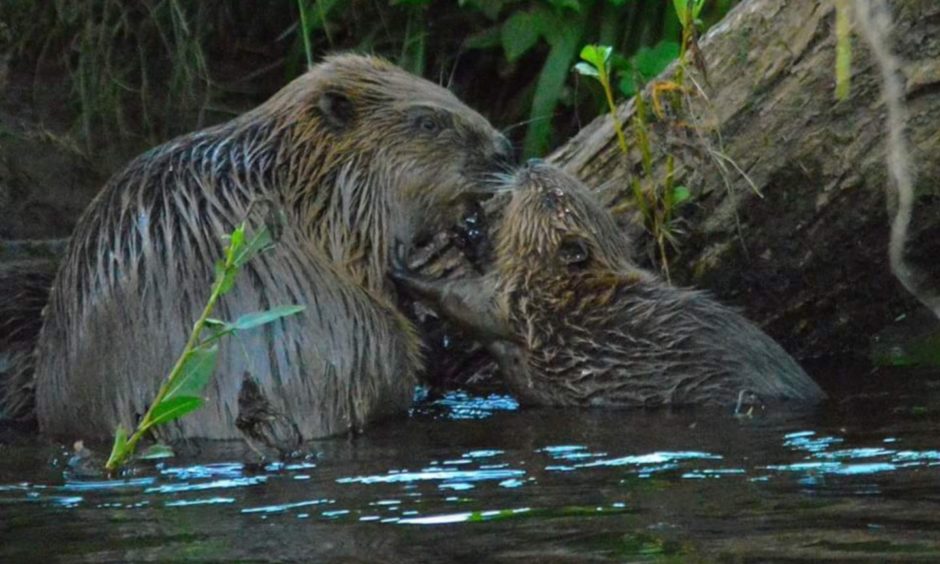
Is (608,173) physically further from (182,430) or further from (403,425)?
(182,430)

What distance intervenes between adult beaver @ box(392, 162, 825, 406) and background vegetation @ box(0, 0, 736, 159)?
1468 millimetres

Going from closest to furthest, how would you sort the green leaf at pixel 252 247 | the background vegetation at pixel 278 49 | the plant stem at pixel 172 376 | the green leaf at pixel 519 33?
the plant stem at pixel 172 376
the green leaf at pixel 252 247
the green leaf at pixel 519 33
the background vegetation at pixel 278 49

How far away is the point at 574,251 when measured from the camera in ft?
19.2

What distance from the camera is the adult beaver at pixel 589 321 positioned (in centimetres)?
550

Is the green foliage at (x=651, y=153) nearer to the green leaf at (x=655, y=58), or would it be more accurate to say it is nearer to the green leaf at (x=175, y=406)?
the green leaf at (x=655, y=58)

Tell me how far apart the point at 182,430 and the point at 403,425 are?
2.47 ft

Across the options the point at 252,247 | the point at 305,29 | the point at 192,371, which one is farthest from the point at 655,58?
the point at 192,371

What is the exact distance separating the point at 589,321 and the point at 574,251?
265mm

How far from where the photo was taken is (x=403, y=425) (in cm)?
550


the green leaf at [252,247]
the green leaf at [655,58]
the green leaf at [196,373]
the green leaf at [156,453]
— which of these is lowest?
the green leaf at [156,453]

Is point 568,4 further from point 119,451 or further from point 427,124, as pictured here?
point 119,451

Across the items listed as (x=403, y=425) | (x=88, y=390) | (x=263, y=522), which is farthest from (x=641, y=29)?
(x=263, y=522)

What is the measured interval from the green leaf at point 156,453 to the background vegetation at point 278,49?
2984mm

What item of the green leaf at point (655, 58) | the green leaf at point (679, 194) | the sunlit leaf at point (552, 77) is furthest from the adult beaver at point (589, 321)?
the sunlit leaf at point (552, 77)
